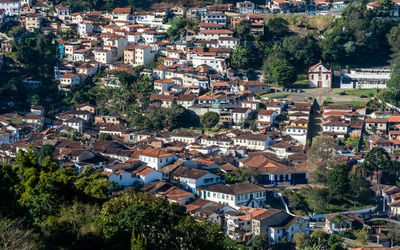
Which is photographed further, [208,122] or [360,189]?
[208,122]

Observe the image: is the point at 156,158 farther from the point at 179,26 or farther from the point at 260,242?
the point at 179,26

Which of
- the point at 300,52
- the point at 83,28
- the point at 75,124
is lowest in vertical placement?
the point at 75,124

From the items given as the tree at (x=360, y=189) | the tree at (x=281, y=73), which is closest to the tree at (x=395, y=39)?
the tree at (x=281, y=73)

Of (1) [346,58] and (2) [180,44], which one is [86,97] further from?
(1) [346,58]

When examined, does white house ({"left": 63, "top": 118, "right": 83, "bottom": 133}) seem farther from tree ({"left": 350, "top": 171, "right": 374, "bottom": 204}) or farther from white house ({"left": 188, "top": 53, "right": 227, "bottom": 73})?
tree ({"left": 350, "top": 171, "right": 374, "bottom": 204})

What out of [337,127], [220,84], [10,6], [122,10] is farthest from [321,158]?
[10,6]

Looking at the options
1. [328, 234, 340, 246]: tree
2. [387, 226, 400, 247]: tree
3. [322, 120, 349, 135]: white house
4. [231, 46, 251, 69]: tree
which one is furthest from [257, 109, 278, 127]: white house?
[328, 234, 340, 246]: tree
